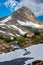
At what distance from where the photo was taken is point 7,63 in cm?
2153

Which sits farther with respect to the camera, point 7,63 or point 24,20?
point 24,20

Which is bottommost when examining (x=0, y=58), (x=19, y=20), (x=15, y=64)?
(x=15, y=64)

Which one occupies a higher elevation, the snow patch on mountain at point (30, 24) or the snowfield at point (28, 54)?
the snow patch on mountain at point (30, 24)

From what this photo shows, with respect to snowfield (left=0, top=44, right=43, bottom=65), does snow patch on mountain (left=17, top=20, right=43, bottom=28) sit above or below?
above

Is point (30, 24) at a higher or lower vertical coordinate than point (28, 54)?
higher

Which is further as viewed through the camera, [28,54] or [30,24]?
[30,24]

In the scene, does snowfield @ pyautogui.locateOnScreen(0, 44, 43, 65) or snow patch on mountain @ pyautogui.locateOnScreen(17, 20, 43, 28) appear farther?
snow patch on mountain @ pyautogui.locateOnScreen(17, 20, 43, 28)

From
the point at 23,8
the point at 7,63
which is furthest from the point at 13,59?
the point at 23,8

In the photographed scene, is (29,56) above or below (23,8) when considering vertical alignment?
below

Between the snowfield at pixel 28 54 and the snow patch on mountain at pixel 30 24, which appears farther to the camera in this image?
the snow patch on mountain at pixel 30 24

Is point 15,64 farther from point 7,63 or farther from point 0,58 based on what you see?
point 0,58

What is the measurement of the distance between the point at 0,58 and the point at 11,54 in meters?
1.23

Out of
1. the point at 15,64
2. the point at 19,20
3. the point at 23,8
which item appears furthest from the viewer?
the point at 23,8

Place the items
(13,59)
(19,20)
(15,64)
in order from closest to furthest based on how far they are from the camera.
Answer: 1. (15,64)
2. (13,59)
3. (19,20)
